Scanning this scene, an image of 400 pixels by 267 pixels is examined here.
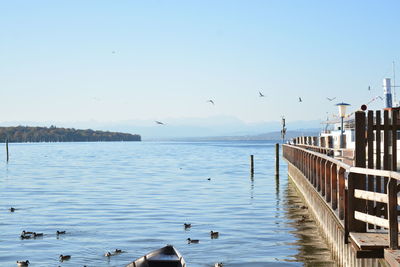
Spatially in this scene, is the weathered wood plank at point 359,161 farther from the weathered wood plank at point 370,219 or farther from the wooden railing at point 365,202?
the weathered wood plank at point 370,219

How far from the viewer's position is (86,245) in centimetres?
2178

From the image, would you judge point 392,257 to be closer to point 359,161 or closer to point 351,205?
point 351,205

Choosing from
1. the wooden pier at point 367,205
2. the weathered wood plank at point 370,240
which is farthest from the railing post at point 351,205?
the weathered wood plank at point 370,240

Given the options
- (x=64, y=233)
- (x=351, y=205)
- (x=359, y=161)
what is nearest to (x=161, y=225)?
(x=64, y=233)

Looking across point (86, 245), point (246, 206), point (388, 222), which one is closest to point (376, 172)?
point (388, 222)

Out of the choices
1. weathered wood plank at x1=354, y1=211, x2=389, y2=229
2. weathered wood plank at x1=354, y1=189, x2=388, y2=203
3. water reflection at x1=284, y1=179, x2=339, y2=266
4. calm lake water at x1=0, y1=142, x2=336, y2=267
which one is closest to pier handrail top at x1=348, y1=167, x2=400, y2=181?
weathered wood plank at x1=354, y1=189, x2=388, y2=203

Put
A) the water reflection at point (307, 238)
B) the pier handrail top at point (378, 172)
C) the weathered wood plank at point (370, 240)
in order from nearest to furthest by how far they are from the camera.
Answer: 1. the pier handrail top at point (378, 172)
2. the weathered wood plank at point (370, 240)
3. the water reflection at point (307, 238)

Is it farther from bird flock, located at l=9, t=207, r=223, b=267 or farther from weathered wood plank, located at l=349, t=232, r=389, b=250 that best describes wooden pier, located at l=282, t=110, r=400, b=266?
bird flock, located at l=9, t=207, r=223, b=267

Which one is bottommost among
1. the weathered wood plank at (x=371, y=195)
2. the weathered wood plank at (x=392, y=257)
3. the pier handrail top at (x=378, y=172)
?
the weathered wood plank at (x=392, y=257)

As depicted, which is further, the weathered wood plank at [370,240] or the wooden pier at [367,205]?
the weathered wood plank at [370,240]

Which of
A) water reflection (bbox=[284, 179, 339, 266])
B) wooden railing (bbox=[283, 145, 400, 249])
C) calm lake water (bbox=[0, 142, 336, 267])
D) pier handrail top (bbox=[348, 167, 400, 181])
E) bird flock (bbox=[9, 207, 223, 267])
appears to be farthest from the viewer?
calm lake water (bbox=[0, 142, 336, 267])

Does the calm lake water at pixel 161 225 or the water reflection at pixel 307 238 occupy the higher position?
the water reflection at pixel 307 238

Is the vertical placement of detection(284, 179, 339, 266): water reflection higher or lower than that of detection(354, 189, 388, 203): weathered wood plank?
lower

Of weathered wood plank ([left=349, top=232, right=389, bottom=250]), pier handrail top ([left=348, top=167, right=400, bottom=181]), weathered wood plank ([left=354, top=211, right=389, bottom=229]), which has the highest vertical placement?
pier handrail top ([left=348, top=167, right=400, bottom=181])
